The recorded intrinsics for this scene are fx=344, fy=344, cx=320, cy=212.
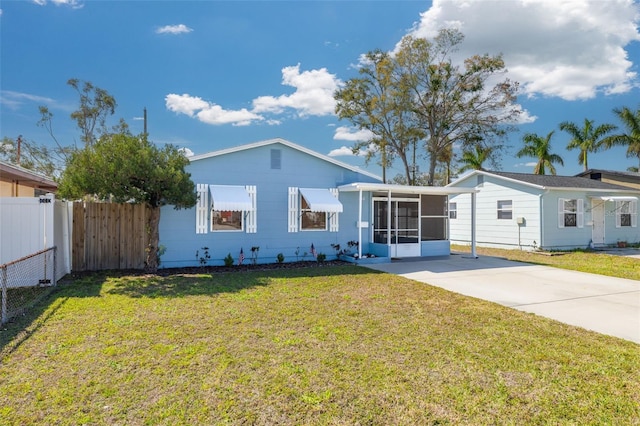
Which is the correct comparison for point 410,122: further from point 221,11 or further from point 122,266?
point 122,266

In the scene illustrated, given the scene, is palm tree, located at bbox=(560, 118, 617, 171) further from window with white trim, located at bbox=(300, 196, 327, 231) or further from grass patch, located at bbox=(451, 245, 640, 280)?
window with white trim, located at bbox=(300, 196, 327, 231)

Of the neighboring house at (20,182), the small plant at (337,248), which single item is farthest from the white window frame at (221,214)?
the neighboring house at (20,182)

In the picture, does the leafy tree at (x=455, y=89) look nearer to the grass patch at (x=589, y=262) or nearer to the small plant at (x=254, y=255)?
the grass patch at (x=589, y=262)

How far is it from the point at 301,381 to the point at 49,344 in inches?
147

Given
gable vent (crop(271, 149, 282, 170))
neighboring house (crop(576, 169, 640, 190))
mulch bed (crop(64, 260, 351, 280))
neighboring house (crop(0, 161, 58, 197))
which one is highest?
neighboring house (crop(576, 169, 640, 190))

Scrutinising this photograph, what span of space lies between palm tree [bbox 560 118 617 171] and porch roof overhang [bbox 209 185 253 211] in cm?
3362

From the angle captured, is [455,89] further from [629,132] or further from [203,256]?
[203,256]

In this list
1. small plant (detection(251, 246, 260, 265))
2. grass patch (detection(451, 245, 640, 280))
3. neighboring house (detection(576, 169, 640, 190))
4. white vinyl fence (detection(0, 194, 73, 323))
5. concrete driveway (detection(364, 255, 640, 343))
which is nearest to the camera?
concrete driveway (detection(364, 255, 640, 343))

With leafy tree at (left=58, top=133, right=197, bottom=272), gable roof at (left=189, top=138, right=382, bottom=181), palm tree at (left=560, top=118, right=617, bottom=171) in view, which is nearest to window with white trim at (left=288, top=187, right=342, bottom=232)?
gable roof at (left=189, top=138, right=382, bottom=181)

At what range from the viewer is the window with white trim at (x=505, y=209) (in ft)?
62.4

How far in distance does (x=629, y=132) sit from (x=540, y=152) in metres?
7.88

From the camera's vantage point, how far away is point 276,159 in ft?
42.3

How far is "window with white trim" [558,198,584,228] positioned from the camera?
18.2 m

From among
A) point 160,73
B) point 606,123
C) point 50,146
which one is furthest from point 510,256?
point 50,146
